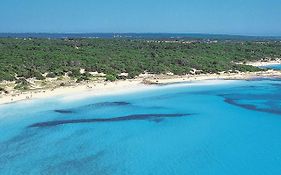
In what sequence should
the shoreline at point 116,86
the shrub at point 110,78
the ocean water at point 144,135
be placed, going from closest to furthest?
the ocean water at point 144,135
the shoreline at point 116,86
the shrub at point 110,78

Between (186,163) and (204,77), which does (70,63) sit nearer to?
(204,77)

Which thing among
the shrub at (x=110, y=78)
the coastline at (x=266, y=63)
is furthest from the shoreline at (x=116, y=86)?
the coastline at (x=266, y=63)

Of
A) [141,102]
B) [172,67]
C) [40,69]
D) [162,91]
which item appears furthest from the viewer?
[172,67]

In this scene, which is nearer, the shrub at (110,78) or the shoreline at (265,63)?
the shrub at (110,78)

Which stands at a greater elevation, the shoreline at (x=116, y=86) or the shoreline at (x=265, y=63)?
the shoreline at (x=116, y=86)

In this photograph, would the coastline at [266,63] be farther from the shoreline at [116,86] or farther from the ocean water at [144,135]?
the ocean water at [144,135]

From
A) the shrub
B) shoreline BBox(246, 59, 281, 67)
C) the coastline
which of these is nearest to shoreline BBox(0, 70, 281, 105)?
the shrub

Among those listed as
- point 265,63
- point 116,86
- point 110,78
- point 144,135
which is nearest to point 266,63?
point 265,63

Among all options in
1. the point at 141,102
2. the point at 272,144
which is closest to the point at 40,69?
the point at 141,102
